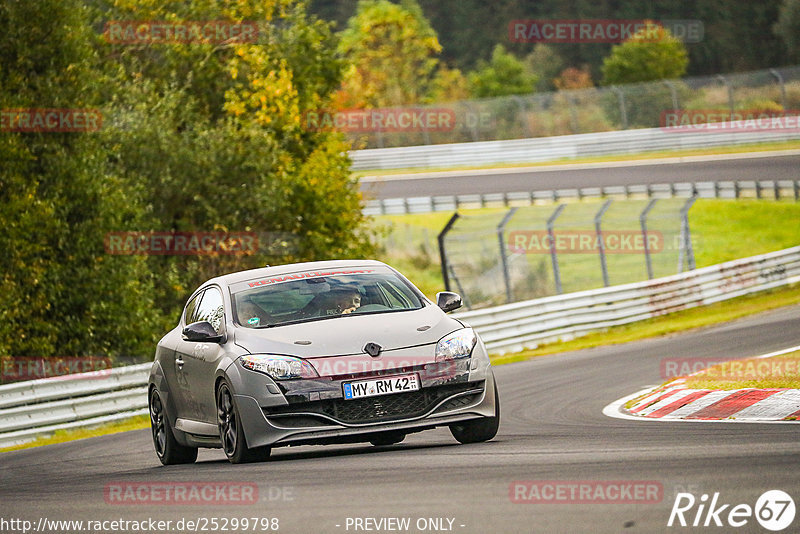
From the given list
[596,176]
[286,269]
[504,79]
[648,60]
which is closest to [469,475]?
[286,269]

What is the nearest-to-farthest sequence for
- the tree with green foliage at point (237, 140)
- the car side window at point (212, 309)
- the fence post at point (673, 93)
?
the car side window at point (212, 309)
the tree with green foliage at point (237, 140)
the fence post at point (673, 93)

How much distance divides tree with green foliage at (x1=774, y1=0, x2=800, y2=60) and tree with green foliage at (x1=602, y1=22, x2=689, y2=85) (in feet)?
32.4

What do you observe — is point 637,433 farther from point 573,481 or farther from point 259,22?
point 259,22

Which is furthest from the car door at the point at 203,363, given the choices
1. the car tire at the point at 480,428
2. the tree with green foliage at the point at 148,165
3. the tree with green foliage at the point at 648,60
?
A: the tree with green foliage at the point at 648,60

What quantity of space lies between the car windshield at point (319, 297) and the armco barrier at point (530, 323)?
300 inches

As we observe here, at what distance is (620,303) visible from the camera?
973 inches

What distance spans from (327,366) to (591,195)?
107 ft

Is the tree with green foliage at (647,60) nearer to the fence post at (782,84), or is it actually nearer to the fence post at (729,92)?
the fence post at (729,92)

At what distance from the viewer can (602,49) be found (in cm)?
9506

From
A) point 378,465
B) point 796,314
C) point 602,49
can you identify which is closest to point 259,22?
point 796,314

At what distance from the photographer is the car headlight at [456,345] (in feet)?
28.8

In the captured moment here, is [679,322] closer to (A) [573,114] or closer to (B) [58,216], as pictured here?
(B) [58,216]

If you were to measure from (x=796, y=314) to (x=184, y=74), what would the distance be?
658 inches

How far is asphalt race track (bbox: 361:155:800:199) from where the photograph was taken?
41.2m
